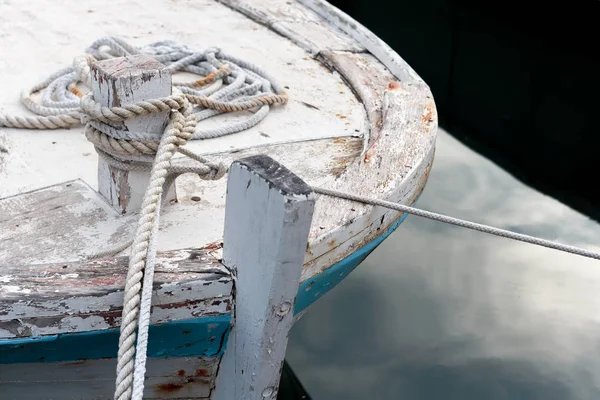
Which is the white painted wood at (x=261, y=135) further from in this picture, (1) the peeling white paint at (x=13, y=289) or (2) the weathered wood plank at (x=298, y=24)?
(1) the peeling white paint at (x=13, y=289)

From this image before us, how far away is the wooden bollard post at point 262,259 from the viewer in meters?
1.24

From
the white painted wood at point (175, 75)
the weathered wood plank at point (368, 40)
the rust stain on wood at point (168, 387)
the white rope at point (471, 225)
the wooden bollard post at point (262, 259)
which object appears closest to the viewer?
the wooden bollard post at point (262, 259)

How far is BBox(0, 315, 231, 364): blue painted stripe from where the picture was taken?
1392mm

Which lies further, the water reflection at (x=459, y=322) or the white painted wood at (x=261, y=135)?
the water reflection at (x=459, y=322)

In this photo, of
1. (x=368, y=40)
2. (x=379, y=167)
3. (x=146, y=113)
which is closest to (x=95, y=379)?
(x=146, y=113)

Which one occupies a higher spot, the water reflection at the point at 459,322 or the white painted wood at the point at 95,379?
the white painted wood at the point at 95,379

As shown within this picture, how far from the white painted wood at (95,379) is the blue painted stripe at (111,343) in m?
0.03

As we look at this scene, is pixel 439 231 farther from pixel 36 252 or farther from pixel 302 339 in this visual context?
pixel 36 252

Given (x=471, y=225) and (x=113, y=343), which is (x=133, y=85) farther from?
(x=471, y=225)

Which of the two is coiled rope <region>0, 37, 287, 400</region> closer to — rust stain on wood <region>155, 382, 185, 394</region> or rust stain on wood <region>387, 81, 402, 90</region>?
rust stain on wood <region>155, 382, 185, 394</region>

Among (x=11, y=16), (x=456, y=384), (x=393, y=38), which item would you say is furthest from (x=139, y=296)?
(x=393, y=38)

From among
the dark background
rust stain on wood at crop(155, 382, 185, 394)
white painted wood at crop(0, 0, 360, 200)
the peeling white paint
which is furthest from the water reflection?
the peeling white paint

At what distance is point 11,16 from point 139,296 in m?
2.25

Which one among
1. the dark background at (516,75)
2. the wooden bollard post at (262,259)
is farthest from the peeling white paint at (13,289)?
the dark background at (516,75)
